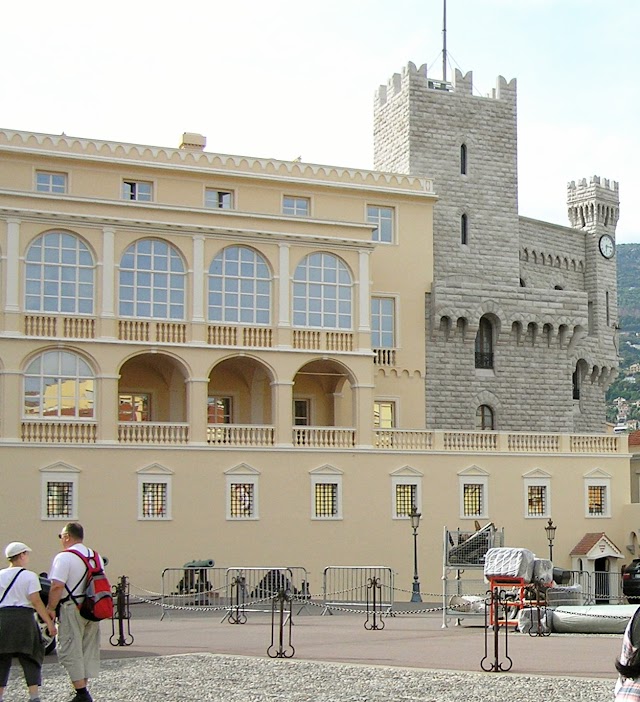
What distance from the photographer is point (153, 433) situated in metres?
38.3

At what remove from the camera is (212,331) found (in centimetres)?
3934

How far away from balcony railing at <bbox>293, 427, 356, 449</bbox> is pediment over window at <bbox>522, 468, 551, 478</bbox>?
635cm

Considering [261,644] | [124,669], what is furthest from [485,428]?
[124,669]

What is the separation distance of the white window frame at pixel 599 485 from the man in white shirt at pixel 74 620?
1243 inches

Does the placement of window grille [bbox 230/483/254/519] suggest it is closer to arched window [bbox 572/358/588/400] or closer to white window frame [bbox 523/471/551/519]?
white window frame [bbox 523/471/551/519]

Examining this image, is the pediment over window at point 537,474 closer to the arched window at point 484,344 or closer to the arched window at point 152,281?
the arched window at point 484,344

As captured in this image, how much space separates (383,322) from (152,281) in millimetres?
9657

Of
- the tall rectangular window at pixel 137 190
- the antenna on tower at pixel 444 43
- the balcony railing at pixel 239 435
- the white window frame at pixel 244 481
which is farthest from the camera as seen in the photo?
the antenna on tower at pixel 444 43

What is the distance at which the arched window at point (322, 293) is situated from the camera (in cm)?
4047

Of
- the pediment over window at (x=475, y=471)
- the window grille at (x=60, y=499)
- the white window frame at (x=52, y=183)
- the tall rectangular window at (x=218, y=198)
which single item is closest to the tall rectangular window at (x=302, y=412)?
the pediment over window at (x=475, y=471)

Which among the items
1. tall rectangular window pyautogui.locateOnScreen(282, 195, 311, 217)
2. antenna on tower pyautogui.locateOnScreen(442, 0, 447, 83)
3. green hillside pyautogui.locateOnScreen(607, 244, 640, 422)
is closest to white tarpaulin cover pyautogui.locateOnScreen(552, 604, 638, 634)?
tall rectangular window pyautogui.locateOnScreen(282, 195, 311, 217)

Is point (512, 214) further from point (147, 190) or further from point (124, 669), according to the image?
point (124, 669)

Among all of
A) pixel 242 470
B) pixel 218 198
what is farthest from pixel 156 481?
pixel 218 198

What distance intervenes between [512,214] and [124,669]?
113 ft
